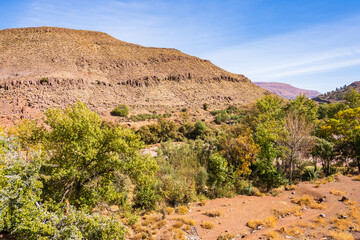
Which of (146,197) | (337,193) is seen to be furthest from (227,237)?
(337,193)

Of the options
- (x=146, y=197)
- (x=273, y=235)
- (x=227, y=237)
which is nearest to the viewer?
(x=273, y=235)

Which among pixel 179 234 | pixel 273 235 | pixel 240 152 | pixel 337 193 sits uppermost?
pixel 240 152

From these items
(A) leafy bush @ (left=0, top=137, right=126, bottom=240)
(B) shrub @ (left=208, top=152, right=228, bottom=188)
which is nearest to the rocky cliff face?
(B) shrub @ (left=208, top=152, right=228, bottom=188)

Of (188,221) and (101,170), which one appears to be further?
(188,221)

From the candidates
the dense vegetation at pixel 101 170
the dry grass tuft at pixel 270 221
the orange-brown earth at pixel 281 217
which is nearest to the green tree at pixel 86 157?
the dense vegetation at pixel 101 170

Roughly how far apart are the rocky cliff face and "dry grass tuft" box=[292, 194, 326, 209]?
4587 cm

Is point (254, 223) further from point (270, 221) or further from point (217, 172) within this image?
point (217, 172)

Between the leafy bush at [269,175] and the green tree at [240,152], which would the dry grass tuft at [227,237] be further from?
the leafy bush at [269,175]

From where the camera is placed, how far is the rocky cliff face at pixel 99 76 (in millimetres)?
48500

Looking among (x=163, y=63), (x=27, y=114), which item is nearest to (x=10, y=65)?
(x=27, y=114)

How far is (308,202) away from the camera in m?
11.9

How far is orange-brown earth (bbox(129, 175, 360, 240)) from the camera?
8586 millimetres

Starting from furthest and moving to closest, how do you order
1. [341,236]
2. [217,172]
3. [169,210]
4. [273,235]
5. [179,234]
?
[217,172] → [169,210] → [179,234] → [273,235] → [341,236]

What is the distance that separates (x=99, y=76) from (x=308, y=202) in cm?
6520
